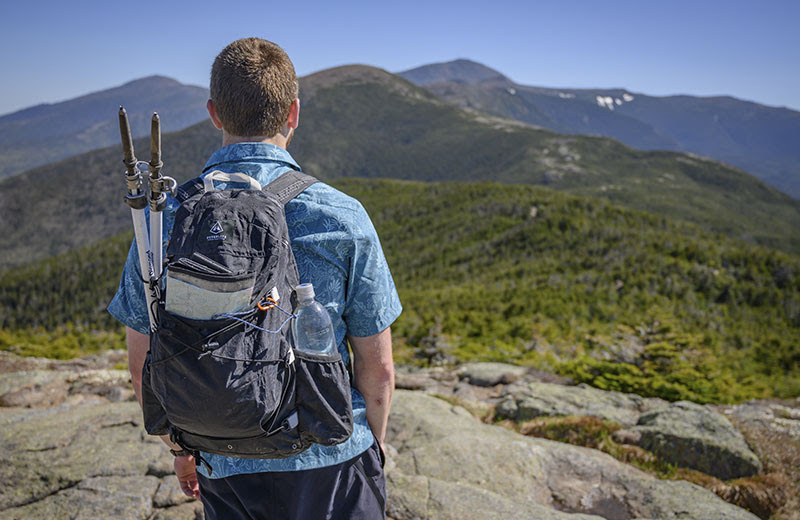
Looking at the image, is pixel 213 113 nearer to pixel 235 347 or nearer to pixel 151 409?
pixel 235 347

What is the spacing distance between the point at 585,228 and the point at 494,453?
58.7 feet

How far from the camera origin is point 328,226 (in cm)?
188

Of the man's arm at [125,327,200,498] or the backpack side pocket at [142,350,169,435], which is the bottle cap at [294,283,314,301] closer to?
the backpack side pocket at [142,350,169,435]

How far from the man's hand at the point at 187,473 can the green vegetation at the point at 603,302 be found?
25.0 ft

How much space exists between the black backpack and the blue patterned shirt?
139 mm

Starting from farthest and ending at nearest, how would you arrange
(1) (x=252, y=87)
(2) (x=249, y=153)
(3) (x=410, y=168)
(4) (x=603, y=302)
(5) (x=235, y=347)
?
(3) (x=410, y=168) → (4) (x=603, y=302) → (2) (x=249, y=153) → (1) (x=252, y=87) → (5) (x=235, y=347)

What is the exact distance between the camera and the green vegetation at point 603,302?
915cm

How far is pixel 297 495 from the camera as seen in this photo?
1893 millimetres

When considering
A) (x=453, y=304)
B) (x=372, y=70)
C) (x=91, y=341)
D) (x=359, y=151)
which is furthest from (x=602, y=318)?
(x=372, y=70)

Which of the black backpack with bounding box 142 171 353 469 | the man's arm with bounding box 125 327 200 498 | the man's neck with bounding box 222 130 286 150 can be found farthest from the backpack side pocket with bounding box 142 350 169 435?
the man's neck with bounding box 222 130 286 150

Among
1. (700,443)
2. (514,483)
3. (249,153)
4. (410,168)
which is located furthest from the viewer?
(410,168)

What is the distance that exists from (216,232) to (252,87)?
0.63m

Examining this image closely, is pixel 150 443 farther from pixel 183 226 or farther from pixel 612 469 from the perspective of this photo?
pixel 612 469

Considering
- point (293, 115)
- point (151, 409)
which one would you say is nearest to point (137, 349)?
point (151, 409)
